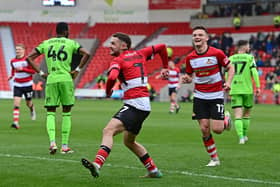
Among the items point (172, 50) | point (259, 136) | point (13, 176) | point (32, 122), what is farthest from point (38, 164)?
point (172, 50)

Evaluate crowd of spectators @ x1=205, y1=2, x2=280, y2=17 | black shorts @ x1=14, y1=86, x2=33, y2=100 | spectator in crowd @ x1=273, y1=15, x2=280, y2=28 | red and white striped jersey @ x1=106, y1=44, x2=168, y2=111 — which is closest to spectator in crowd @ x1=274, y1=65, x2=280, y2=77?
spectator in crowd @ x1=273, y1=15, x2=280, y2=28

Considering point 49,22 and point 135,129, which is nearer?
point 135,129

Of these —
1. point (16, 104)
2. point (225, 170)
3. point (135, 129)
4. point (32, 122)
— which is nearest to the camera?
point (135, 129)

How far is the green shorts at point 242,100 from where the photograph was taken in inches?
611

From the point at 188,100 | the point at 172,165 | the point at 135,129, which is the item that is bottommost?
the point at 188,100

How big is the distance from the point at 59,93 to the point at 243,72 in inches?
185

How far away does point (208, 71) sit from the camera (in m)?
11.3

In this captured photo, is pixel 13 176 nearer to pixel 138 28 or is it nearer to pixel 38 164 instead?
pixel 38 164

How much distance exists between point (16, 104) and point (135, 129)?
11341 mm

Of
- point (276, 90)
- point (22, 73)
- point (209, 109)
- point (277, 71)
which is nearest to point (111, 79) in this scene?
point (209, 109)

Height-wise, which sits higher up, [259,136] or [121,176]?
[121,176]

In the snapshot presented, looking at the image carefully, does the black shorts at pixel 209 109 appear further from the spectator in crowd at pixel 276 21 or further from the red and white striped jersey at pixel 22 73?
the spectator in crowd at pixel 276 21

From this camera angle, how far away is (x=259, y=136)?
1742 cm

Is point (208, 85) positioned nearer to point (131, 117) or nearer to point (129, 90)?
point (129, 90)
